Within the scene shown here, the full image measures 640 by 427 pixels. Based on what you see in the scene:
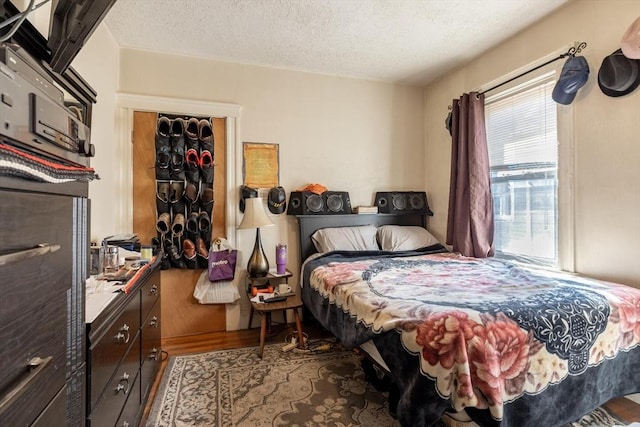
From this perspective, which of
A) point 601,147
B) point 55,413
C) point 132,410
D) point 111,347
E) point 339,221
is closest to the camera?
point 55,413

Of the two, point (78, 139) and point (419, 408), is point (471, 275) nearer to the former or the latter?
point (419, 408)

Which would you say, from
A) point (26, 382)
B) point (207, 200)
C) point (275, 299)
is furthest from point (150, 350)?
point (26, 382)

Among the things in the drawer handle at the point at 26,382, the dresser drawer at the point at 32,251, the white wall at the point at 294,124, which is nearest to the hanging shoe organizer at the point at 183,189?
the white wall at the point at 294,124

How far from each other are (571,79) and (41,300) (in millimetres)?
2826

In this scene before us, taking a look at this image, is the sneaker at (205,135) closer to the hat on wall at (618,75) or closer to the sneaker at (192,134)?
the sneaker at (192,134)

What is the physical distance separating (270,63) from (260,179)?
113cm

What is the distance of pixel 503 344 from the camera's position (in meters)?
1.21

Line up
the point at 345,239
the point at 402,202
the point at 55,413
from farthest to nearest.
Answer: the point at 402,202, the point at 345,239, the point at 55,413

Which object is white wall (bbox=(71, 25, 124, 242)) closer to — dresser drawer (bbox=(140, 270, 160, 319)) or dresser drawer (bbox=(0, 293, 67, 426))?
dresser drawer (bbox=(140, 270, 160, 319))

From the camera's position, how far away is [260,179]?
2994mm

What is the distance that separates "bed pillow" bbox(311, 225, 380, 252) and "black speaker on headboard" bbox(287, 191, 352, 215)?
20cm

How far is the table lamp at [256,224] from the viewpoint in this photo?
2691mm

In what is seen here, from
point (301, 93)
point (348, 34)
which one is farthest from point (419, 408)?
point (301, 93)

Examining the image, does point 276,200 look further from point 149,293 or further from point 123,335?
point 123,335
